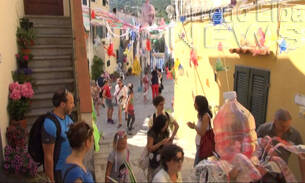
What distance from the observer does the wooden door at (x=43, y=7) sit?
375 inches

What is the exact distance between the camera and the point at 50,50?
7.42m

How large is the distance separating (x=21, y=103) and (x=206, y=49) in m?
4.86

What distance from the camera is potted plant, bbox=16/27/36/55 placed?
6.85 m

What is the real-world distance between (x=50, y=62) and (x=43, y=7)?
11.5 feet

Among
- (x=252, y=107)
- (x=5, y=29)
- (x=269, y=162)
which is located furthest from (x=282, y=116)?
(x=5, y=29)

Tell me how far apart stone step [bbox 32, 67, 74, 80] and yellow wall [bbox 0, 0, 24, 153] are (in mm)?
514

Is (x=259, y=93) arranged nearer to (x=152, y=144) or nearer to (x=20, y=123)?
(x=152, y=144)

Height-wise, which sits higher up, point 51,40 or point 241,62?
point 51,40

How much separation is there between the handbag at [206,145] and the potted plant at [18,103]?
344cm

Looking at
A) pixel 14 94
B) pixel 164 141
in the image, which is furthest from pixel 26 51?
pixel 164 141

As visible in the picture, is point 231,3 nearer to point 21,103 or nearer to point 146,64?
point 21,103

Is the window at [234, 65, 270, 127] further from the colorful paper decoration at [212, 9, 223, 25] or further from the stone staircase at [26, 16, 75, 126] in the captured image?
the stone staircase at [26, 16, 75, 126]

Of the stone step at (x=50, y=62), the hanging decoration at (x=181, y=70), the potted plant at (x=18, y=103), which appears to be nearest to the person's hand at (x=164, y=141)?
the potted plant at (x=18, y=103)

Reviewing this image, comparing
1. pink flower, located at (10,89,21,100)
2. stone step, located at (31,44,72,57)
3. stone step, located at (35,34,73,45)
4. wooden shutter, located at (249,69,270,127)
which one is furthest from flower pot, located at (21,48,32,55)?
wooden shutter, located at (249,69,270,127)
